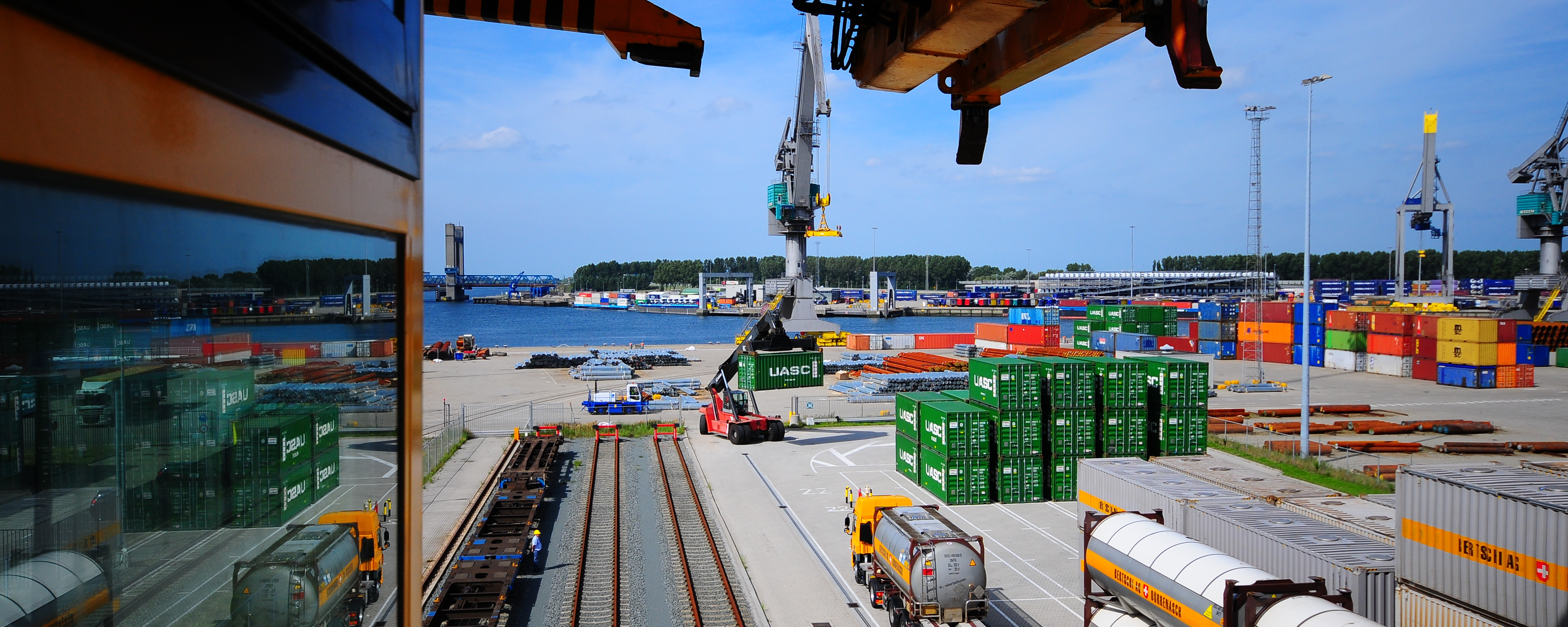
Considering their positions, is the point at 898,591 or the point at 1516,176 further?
the point at 1516,176

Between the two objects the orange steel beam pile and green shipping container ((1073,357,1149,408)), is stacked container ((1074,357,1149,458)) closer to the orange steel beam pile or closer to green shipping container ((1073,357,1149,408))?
green shipping container ((1073,357,1149,408))

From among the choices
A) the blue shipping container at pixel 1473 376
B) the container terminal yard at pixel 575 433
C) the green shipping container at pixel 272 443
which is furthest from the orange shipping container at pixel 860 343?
the green shipping container at pixel 272 443

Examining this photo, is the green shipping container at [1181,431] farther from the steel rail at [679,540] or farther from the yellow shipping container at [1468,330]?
the yellow shipping container at [1468,330]

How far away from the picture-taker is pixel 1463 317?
151 feet

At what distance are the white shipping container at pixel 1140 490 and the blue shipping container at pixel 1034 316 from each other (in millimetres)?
50233

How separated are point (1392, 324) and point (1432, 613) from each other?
4624 cm

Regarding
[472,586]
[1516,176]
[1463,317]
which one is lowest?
[472,586]

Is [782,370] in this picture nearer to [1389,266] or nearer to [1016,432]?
[1016,432]

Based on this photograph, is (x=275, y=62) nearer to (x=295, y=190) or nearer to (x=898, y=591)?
(x=295, y=190)

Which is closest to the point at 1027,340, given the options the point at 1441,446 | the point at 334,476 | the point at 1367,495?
the point at 1441,446

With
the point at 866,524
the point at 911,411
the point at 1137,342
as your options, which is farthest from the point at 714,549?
the point at 1137,342

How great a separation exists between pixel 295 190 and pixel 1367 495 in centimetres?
2142

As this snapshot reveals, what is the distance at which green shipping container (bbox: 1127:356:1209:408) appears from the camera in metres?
22.3

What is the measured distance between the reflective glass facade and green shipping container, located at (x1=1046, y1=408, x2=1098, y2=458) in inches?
832
